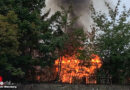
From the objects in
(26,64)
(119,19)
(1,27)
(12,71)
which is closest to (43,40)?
(26,64)

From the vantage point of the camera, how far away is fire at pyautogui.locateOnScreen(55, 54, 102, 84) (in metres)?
20.7

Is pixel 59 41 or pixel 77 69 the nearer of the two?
pixel 59 41

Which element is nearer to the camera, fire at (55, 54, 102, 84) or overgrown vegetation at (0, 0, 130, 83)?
overgrown vegetation at (0, 0, 130, 83)

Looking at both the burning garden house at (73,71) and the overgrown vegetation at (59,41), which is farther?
the burning garden house at (73,71)

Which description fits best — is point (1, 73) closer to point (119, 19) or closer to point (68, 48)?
point (68, 48)

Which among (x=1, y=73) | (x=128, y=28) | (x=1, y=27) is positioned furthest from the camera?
(x=128, y=28)

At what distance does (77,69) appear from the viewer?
20.7 m

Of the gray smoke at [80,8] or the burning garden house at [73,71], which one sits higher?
the gray smoke at [80,8]

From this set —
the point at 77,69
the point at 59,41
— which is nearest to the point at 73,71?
the point at 77,69

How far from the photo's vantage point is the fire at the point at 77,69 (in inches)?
814

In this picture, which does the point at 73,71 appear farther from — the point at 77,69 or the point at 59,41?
the point at 59,41

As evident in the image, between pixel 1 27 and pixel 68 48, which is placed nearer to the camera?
pixel 1 27

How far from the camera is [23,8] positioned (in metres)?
19.3

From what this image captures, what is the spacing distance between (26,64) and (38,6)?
521 cm
